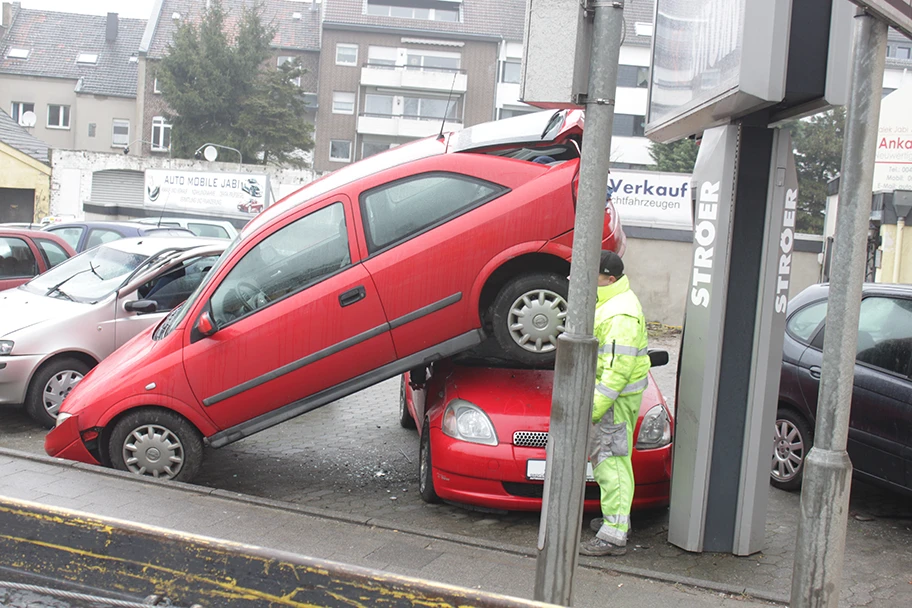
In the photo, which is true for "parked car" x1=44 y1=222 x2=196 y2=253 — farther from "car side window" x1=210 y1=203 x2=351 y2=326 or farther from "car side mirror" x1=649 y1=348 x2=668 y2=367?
"car side mirror" x1=649 y1=348 x2=668 y2=367

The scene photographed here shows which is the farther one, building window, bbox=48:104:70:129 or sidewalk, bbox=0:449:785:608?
building window, bbox=48:104:70:129

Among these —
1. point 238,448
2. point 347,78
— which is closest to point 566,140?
point 238,448

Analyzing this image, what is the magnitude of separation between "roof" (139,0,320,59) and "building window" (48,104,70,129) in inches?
275

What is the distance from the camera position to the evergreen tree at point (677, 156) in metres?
45.9

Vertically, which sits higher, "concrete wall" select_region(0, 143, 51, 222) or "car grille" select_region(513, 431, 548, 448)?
"concrete wall" select_region(0, 143, 51, 222)

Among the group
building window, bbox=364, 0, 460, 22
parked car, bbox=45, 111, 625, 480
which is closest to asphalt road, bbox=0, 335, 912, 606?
parked car, bbox=45, 111, 625, 480

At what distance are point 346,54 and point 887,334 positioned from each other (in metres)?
54.7

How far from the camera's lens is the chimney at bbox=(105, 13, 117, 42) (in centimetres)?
6003

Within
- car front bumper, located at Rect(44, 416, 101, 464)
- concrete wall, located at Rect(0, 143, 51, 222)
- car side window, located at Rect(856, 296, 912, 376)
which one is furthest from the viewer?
concrete wall, located at Rect(0, 143, 51, 222)

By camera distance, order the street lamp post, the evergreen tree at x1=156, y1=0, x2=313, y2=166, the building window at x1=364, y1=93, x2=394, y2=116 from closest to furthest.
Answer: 1. the street lamp post
2. the evergreen tree at x1=156, y1=0, x2=313, y2=166
3. the building window at x1=364, y1=93, x2=394, y2=116

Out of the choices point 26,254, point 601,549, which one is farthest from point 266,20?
point 601,549

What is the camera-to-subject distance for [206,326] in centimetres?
654

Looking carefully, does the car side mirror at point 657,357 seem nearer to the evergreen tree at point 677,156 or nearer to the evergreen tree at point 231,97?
the evergreen tree at point 677,156

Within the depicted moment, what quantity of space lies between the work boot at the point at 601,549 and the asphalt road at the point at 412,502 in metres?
0.10
